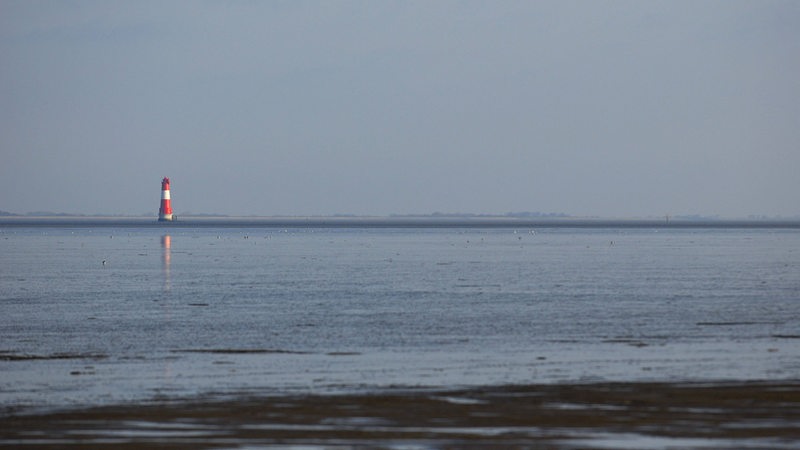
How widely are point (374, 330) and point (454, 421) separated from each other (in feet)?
Result: 35.1

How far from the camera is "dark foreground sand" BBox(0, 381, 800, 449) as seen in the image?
1152cm

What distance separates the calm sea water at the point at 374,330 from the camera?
16.5m

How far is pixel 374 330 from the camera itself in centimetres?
2339

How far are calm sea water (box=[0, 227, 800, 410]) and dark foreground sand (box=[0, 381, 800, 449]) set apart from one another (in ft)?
3.62

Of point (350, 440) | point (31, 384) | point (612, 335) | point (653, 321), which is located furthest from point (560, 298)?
point (350, 440)

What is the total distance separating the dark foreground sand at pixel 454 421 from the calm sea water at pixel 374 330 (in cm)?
110

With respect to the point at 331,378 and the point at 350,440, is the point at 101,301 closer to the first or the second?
the point at 331,378

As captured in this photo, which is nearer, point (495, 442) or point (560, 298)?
point (495, 442)

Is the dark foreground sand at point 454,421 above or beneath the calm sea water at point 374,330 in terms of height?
above

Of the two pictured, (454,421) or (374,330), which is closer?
(454,421)

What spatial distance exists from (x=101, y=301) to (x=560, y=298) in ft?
37.7

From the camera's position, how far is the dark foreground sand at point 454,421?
11516 mm

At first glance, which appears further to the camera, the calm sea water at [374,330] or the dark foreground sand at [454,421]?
the calm sea water at [374,330]

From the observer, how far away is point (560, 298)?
31969 mm
